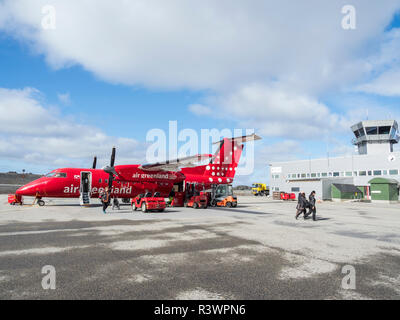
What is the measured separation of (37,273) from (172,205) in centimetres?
2117

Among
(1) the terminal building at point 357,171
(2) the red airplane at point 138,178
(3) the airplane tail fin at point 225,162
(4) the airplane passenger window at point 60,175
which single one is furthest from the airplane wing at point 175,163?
(1) the terminal building at point 357,171

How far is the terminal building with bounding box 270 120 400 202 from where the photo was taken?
43000mm

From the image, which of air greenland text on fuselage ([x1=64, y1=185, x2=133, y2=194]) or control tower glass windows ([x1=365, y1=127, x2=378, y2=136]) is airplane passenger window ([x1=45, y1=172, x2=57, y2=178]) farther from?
control tower glass windows ([x1=365, y1=127, x2=378, y2=136])

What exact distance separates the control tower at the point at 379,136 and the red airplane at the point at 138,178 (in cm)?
4650

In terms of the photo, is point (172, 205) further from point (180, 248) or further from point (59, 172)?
point (180, 248)

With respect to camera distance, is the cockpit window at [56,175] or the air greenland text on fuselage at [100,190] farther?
the air greenland text on fuselage at [100,190]

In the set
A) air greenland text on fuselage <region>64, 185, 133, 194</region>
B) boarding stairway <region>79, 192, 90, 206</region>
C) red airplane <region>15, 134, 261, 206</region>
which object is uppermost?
red airplane <region>15, 134, 261, 206</region>

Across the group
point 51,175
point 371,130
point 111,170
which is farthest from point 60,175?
point 371,130

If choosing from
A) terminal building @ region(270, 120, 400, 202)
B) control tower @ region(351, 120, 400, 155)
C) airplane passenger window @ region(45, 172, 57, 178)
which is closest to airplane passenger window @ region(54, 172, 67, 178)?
airplane passenger window @ region(45, 172, 57, 178)

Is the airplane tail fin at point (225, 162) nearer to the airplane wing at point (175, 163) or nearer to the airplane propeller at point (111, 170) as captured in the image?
the airplane wing at point (175, 163)

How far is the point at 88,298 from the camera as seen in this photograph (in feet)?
14.2

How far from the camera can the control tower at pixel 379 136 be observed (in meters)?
57.1

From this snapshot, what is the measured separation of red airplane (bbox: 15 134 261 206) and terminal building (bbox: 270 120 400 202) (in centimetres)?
2423
